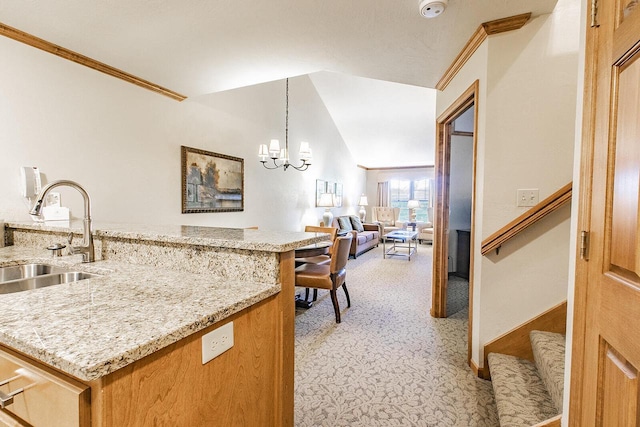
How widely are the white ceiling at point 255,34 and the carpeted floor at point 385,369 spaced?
7.52 ft

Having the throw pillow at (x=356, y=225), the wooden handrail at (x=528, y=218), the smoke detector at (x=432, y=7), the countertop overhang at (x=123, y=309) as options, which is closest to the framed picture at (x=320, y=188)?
the throw pillow at (x=356, y=225)

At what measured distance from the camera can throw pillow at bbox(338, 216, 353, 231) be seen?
6516mm

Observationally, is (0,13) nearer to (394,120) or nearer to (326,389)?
(326,389)

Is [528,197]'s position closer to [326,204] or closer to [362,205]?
[326,204]

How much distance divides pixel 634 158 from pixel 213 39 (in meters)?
2.30

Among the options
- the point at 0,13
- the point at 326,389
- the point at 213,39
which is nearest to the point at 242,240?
the point at 326,389

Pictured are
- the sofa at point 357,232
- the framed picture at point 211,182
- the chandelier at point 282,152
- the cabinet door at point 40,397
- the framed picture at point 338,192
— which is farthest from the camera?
the framed picture at point 338,192

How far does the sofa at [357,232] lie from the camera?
6.05m

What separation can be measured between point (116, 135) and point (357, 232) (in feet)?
15.9

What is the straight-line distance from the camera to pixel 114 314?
2.67ft

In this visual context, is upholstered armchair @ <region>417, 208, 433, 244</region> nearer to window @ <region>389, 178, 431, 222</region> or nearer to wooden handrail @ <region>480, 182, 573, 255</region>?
window @ <region>389, 178, 431, 222</region>

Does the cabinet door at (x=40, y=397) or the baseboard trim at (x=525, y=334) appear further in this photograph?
the baseboard trim at (x=525, y=334)

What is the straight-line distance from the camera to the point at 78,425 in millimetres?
599

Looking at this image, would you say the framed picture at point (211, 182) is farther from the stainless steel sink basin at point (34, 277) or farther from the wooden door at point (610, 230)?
the wooden door at point (610, 230)
